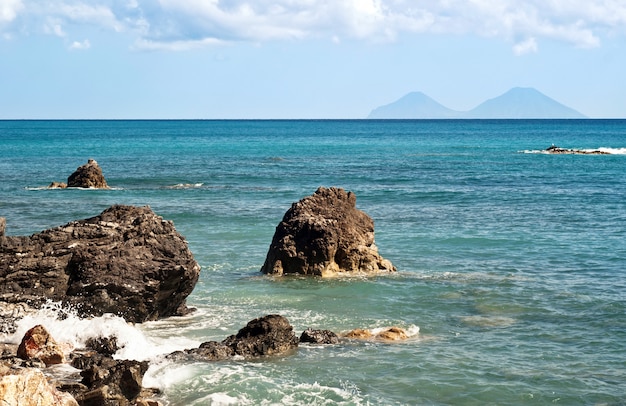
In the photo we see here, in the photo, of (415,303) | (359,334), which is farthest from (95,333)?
(415,303)

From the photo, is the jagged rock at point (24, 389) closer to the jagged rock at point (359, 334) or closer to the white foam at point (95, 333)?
the white foam at point (95, 333)

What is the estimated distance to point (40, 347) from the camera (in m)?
16.8

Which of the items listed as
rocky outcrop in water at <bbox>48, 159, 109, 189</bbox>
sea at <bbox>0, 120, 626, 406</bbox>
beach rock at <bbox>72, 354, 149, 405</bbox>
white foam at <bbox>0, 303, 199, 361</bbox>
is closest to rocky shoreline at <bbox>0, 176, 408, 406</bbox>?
beach rock at <bbox>72, 354, 149, 405</bbox>

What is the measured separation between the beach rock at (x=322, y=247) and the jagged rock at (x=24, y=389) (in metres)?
15.5

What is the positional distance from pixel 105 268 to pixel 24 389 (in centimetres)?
849

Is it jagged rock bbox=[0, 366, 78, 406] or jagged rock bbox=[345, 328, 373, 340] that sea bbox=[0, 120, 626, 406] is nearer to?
jagged rock bbox=[345, 328, 373, 340]

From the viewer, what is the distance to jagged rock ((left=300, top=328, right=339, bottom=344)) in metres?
19.2

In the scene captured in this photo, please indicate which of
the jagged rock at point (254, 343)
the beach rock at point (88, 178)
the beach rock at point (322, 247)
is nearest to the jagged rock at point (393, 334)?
the jagged rock at point (254, 343)

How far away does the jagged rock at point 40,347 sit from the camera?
1658 cm

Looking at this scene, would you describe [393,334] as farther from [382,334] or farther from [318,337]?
[318,337]

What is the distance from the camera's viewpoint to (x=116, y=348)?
17.9m

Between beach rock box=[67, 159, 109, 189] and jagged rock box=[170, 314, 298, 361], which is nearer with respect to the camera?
jagged rock box=[170, 314, 298, 361]

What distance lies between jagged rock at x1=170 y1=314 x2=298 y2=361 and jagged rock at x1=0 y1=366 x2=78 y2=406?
5.79m

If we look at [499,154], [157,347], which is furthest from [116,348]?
[499,154]
